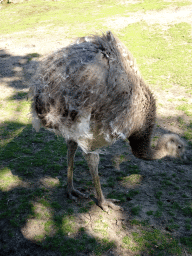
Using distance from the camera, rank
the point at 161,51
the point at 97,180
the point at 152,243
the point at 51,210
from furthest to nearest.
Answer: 1. the point at 161,51
2. the point at 51,210
3. the point at 97,180
4. the point at 152,243

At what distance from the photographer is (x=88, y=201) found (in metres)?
3.23

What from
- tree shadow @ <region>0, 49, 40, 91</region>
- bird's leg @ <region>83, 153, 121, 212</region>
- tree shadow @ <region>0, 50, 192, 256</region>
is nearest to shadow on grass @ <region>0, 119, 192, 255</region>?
tree shadow @ <region>0, 50, 192, 256</region>

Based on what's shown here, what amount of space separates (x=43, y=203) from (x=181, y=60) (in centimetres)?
612

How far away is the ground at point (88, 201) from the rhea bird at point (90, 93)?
0.58m

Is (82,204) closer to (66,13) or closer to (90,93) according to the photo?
(90,93)

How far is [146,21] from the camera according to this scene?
1042cm

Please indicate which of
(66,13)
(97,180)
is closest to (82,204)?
(97,180)

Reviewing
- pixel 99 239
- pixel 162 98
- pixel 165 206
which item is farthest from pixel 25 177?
pixel 162 98

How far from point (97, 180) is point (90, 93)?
3.79 feet

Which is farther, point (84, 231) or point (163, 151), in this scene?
point (163, 151)

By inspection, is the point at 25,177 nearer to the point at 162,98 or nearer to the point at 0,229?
the point at 0,229

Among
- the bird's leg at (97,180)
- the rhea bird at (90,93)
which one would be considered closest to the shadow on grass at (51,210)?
the bird's leg at (97,180)

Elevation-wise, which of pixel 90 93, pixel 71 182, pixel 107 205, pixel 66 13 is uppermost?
pixel 66 13

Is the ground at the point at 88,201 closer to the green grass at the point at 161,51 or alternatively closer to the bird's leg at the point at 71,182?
the bird's leg at the point at 71,182
